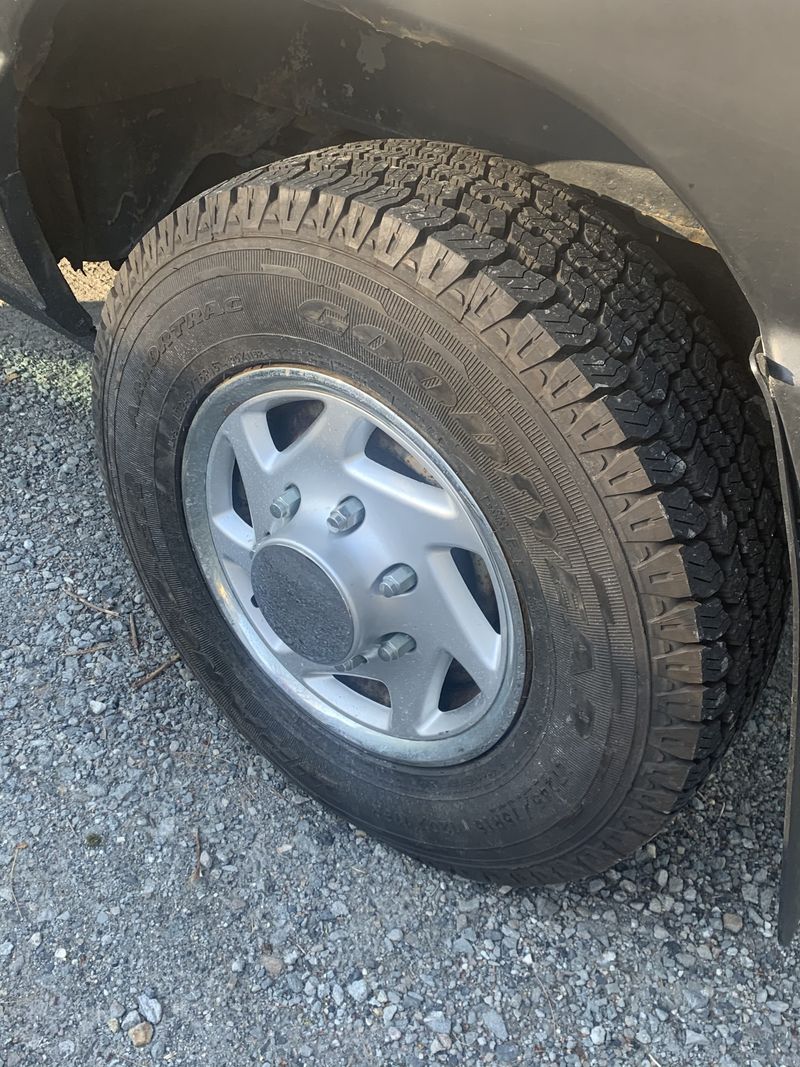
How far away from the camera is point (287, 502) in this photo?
1.78m

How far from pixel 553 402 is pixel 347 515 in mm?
511

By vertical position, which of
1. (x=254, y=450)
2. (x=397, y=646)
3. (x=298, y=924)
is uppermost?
(x=254, y=450)

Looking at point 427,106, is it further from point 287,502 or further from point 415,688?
point 415,688

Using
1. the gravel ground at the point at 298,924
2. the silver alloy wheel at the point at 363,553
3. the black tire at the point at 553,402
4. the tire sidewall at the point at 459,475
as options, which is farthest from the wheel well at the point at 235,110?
the gravel ground at the point at 298,924

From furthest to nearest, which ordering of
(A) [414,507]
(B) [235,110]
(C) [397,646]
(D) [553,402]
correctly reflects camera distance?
1. (B) [235,110]
2. (C) [397,646]
3. (A) [414,507]
4. (D) [553,402]

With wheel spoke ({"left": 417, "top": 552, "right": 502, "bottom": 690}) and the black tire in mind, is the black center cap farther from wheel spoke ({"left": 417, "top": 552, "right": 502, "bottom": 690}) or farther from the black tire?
the black tire

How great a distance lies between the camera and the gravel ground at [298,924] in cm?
175

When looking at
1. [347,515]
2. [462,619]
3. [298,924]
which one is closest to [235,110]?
[347,515]

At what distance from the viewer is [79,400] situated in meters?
3.14

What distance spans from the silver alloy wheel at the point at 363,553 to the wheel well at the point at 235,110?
1.76ft

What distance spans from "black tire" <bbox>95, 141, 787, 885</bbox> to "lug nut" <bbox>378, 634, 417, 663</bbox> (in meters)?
0.24

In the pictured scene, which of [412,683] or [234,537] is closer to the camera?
[412,683]

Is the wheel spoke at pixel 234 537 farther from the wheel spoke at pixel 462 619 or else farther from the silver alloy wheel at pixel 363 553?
the wheel spoke at pixel 462 619

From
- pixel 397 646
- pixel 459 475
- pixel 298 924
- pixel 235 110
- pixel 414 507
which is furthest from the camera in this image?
pixel 235 110
